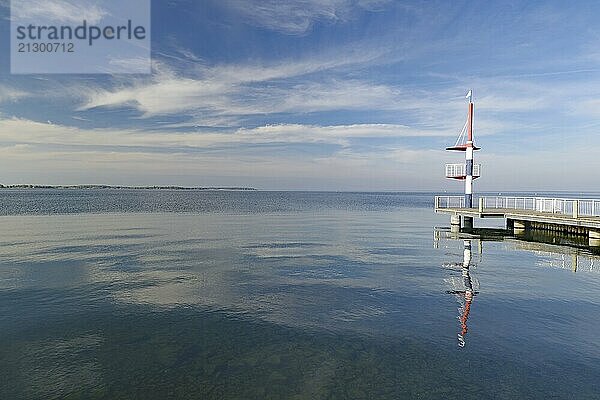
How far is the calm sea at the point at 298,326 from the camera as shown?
27.8 ft

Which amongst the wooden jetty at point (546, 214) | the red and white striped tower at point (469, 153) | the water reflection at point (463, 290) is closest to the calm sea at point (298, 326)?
the water reflection at point (463, 290)

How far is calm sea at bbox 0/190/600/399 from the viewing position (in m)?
8.46

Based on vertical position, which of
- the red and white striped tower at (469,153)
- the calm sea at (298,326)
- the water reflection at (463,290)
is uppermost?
the red and white striped tower at (469,153)

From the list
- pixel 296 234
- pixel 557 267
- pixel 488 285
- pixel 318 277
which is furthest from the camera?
pixel 296 234

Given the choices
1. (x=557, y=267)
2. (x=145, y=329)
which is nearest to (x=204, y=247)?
(x=145, y=329)

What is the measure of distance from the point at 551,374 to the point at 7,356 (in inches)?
508

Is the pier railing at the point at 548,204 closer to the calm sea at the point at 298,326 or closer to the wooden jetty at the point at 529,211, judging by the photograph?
the wooden jetty at the point at 529,211

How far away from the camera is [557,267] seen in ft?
67.7

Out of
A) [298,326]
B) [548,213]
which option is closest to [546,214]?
[548,213]

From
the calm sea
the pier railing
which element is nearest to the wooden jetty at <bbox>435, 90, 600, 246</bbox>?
Answer: the pier railing

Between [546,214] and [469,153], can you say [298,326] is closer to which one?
[546,214]

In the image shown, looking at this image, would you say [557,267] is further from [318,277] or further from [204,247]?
[204,247]

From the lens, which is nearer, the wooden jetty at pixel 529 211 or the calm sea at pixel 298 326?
the calm sea at pixel 298 326

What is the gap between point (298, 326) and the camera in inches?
469
